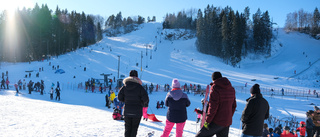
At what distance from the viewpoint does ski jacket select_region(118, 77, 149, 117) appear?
12.9ft

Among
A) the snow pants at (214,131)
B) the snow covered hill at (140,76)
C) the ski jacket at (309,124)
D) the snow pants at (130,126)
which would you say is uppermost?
the snow pants at (214,131)

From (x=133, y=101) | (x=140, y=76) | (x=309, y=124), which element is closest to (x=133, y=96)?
(x=133, y=101)

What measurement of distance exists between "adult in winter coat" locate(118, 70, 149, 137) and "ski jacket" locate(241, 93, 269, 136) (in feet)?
6.33

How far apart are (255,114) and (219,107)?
77 centimetres

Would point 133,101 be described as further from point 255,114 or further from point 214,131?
point 255,114

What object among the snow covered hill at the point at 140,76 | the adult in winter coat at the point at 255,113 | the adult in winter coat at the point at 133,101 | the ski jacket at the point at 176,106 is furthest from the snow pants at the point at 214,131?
the snow covered hill at the point at 140,76

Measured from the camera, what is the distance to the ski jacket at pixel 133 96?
3938mm

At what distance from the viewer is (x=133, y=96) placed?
13.0 ft

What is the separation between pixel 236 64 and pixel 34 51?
49.4 m

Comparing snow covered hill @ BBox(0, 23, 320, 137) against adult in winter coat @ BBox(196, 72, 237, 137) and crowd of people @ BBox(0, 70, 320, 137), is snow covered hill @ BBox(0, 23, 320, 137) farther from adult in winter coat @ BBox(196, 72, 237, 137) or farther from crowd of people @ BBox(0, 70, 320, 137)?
adult in winter coat @ BBox(196, 72, 237, 137)

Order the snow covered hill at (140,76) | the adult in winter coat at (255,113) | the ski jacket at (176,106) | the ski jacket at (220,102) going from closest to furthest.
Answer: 1. the ski jacket at (220,102)
2. the adult in winter coat at (255,113)
3. the ski jacket at (176,106)
4. the snow covered hill at (140,76)

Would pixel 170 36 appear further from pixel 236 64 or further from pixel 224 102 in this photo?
pixel 224 102

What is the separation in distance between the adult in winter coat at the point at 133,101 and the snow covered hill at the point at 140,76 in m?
2.26

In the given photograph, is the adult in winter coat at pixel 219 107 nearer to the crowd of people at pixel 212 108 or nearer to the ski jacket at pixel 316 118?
the crowd of people at pixel 212 108
